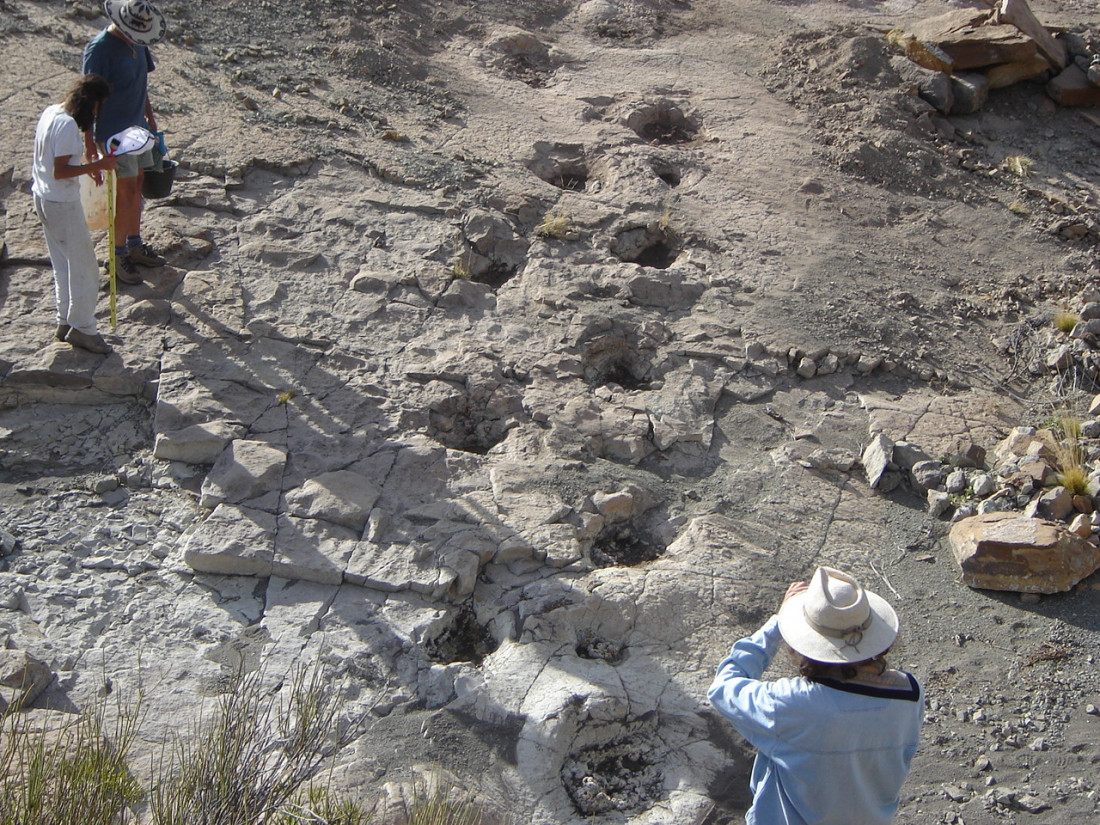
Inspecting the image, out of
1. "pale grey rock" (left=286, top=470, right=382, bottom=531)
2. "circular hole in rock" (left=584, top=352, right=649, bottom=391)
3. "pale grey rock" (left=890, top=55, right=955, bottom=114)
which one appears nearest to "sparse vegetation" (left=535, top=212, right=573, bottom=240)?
"circular hole in rock" (left=584, top=352, right=649, bottom=391)

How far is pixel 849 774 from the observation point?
7.89 feet

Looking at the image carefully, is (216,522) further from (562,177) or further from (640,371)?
(562,177)

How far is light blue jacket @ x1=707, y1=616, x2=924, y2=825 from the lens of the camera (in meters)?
2.36

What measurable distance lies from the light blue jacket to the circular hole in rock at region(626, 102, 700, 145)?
227 inches

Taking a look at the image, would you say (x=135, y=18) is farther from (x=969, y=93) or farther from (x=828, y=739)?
(x=969, y=93)

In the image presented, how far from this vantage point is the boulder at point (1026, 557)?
4.28 meters

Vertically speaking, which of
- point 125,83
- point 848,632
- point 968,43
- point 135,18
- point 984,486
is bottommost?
point 984,486

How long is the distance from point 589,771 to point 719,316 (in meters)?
3.01

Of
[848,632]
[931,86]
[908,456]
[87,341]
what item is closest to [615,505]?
[908,456]

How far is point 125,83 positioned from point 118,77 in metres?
0.04

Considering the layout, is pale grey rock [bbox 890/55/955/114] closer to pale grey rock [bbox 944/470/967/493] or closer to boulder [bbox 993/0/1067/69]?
boulder [bbox 993/0/1067/69]

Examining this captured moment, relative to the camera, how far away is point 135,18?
520cm

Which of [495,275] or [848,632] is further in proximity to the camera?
[495,275]

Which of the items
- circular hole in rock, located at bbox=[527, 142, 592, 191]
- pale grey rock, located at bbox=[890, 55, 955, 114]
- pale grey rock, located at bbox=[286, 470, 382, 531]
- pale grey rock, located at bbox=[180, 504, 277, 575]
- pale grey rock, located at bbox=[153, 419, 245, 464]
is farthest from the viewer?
pale grey rock, located at bbox=[890, 55, 955, 114]
